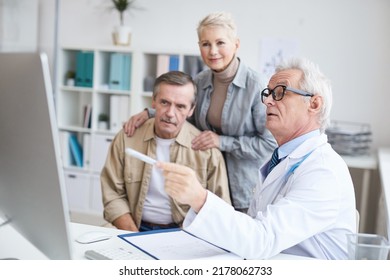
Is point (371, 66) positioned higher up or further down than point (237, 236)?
higher up

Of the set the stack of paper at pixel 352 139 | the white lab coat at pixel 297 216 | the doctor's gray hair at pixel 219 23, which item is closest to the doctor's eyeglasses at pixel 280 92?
the white lab coat at pixel 297 216

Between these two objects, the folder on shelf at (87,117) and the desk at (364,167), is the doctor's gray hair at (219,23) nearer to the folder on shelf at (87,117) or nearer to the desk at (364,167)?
the desk at (364,167)

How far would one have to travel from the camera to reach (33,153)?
760 millimetres

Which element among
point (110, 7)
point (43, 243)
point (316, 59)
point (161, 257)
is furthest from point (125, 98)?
point (43, 243)

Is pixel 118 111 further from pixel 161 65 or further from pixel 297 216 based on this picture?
pixel 297 216

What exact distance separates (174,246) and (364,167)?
1652mm

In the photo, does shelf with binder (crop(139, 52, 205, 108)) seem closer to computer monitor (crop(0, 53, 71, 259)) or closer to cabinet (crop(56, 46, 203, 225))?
cabinet (crop(56, 46, 203, 225))

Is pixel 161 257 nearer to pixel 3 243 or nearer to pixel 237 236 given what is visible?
pixel 237 236

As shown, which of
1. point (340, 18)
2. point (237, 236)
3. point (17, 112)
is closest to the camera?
point (17, 112)

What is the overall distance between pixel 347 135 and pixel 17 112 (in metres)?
2.20

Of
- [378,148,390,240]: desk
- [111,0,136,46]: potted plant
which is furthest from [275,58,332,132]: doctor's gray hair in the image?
[111,0,136,46]: potted plant

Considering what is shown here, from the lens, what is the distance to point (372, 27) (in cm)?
280

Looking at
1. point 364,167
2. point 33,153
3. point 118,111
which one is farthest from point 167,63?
point 33,153

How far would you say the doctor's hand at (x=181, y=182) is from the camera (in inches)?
37.1
